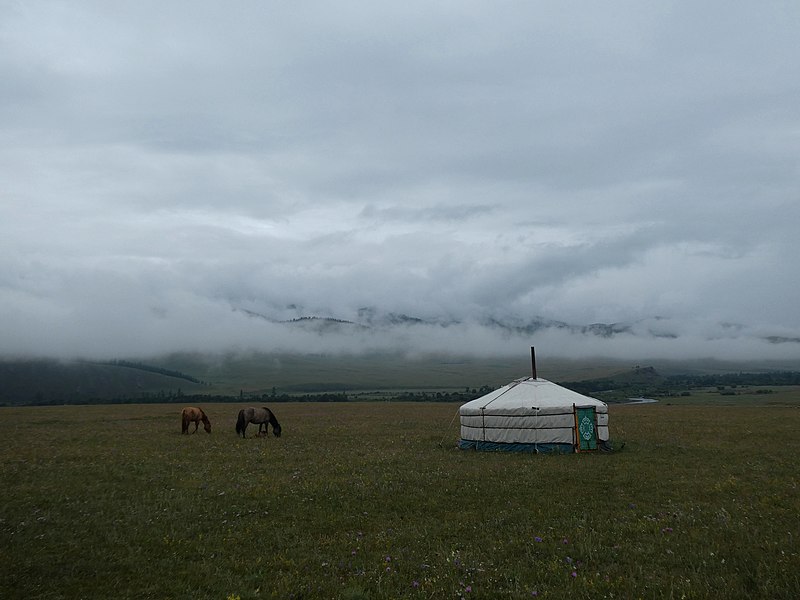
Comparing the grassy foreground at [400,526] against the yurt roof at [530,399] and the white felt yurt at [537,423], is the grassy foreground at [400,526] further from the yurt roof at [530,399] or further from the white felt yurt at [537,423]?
the yurt roof at [530,399]

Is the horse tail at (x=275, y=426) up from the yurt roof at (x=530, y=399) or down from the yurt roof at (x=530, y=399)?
down

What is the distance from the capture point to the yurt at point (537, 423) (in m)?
19.2

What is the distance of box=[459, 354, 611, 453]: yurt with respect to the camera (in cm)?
1922

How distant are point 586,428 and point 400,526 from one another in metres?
11.5

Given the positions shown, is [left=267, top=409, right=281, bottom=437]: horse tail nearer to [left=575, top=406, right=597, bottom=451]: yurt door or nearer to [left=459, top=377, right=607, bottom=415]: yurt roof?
[left=459, top=377, right=607, bottom=415]: yurt roof

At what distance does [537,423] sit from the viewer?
63.8ft

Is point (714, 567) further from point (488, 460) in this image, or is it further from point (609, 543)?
point (488, 460)

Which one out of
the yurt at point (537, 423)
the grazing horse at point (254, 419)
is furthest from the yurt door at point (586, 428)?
the grazing horse at point (254, 419)

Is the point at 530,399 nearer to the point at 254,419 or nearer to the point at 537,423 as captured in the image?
the point at 537,423

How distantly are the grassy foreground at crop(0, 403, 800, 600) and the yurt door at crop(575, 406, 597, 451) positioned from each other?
4.06ft

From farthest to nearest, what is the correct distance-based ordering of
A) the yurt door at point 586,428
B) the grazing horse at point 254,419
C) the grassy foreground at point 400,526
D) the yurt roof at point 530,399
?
1. the grazing horse at point 254,419
2. the yurt roof at point 530,399
3. the yurt door at point 586,428
4. the grassy foreground at point 400,526

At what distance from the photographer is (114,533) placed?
365 inches

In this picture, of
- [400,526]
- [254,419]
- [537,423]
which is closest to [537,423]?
[537,423]

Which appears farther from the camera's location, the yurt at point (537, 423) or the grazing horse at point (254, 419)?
the grazing horse at point (254, 419)
